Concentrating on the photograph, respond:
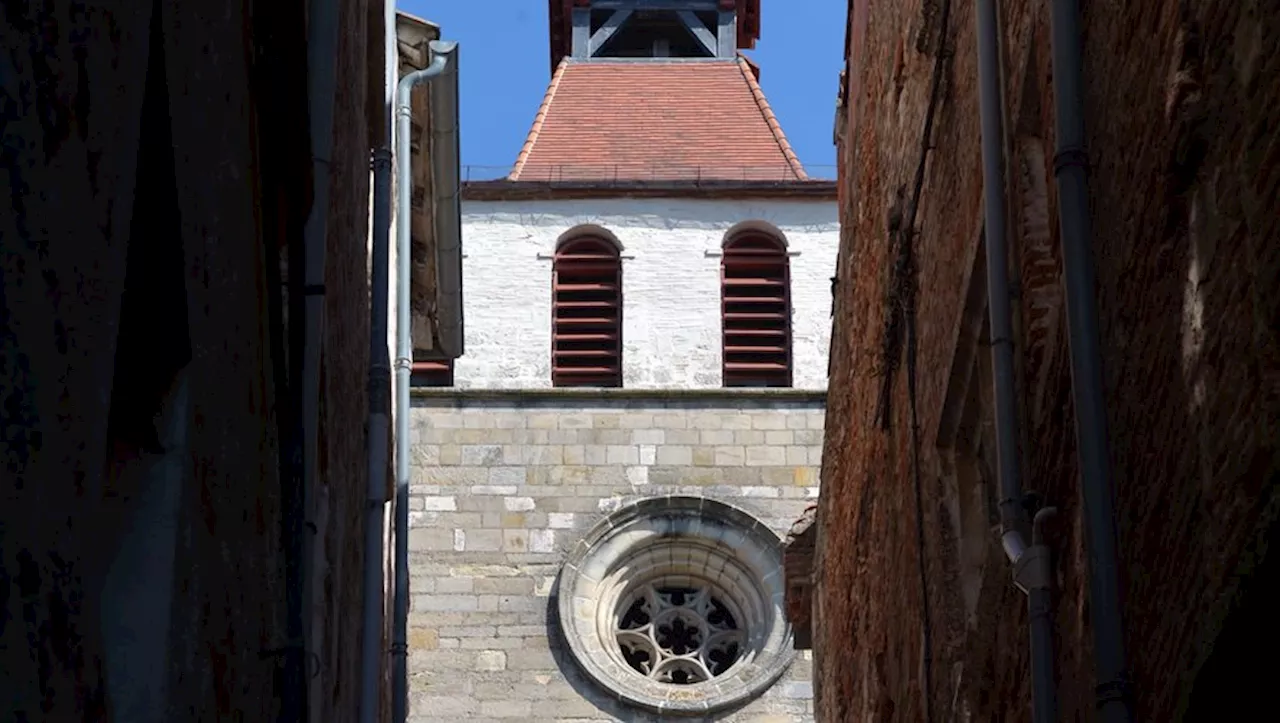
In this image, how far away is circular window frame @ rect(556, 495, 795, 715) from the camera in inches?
1039

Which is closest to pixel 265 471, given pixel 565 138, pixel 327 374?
pixel 327 374

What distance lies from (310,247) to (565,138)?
26.2 meters

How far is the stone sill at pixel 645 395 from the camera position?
92.3ft

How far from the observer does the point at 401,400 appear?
35.8 ft

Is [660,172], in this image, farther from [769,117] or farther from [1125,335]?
[1125,335]

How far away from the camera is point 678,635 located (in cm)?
2744

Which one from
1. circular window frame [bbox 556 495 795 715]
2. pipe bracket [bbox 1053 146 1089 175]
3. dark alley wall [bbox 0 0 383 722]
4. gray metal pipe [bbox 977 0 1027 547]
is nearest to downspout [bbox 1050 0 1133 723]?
pipe bracket [bbox 1053 146 1089 175]

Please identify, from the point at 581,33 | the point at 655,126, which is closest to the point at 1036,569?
the point at 655,126

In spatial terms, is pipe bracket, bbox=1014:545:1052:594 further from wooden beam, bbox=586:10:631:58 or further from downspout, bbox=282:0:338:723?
wooden beam, bbox=586:10:631:58

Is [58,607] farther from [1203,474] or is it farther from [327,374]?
[327,374]

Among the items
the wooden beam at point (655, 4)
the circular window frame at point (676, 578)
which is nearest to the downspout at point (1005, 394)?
the circular window frame at point (676, 578)

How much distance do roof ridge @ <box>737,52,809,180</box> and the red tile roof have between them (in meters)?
0.01

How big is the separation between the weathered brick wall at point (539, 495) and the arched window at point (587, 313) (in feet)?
2.40

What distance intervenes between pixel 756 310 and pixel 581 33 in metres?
8.10
